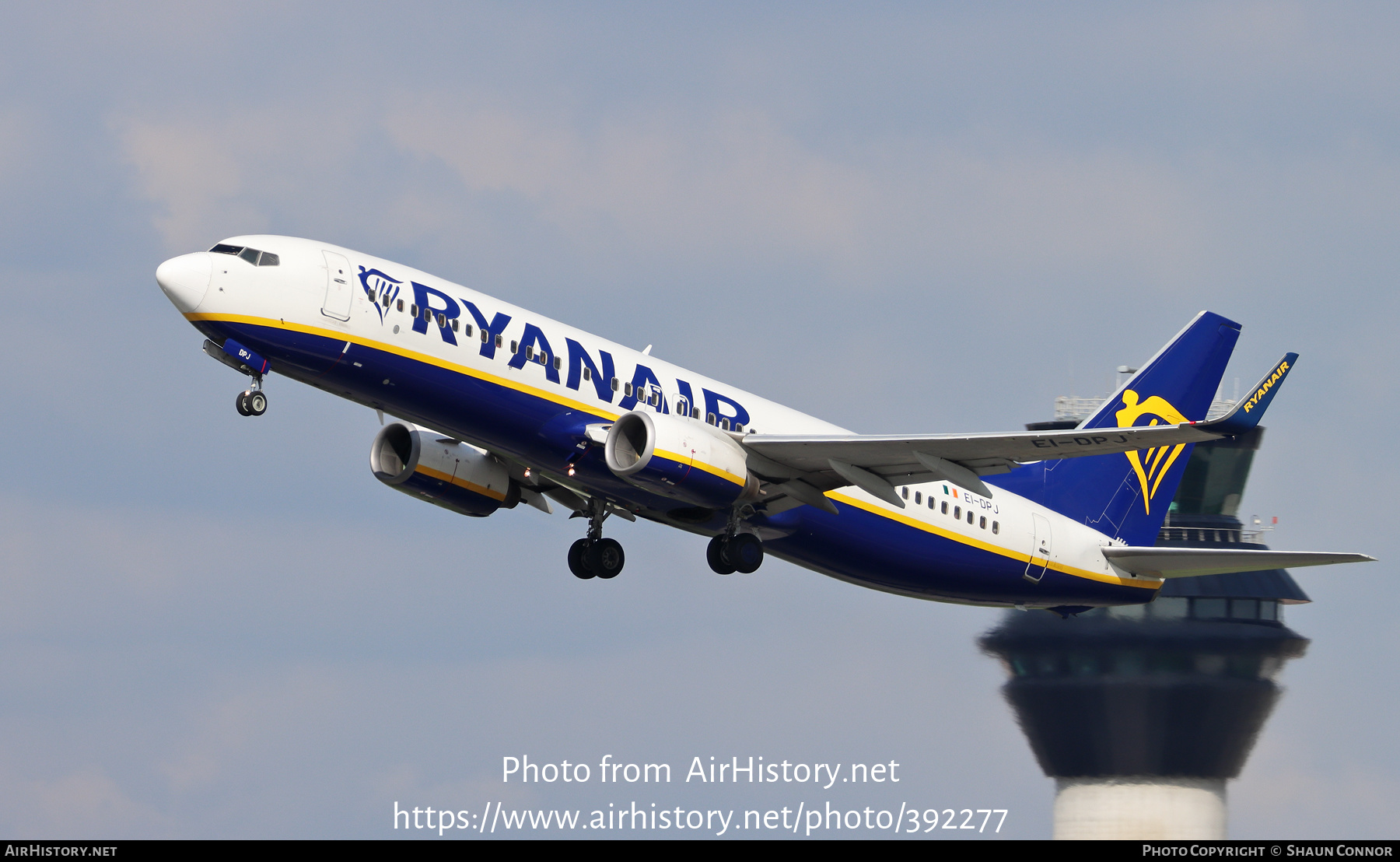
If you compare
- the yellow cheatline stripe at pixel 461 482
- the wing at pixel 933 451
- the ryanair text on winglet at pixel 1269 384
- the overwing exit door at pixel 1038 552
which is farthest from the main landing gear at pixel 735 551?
the ryanair text on winglet at pixel 1269 384

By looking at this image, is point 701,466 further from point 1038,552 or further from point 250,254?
point 1038,552

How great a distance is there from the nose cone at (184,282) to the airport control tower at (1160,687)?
41.0m

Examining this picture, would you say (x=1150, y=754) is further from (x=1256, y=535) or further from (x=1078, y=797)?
(x=1256, y=535)

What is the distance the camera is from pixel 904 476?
36281mm

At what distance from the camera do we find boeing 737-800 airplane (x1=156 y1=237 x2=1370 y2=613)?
31.9m

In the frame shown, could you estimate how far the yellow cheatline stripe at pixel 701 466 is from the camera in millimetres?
33344

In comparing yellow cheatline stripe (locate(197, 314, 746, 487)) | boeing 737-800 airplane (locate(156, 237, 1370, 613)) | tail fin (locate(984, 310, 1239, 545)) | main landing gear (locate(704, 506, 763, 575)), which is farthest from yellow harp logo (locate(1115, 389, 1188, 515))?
yellow cheatline stripe (locate(197, 314, 746, 487))

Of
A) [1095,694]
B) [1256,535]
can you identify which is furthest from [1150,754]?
[1256,535]

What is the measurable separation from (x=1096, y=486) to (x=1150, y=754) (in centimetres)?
3068

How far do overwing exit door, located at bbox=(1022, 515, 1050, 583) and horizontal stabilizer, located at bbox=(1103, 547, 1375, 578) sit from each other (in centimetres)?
186

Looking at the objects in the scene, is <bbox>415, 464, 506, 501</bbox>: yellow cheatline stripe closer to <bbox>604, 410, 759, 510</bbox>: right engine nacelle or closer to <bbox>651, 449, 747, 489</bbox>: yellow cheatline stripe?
<bbox>604, 410, 759, 510</bbox>: right engine nacelle

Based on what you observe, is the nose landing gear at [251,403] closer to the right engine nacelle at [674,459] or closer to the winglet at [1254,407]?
the right engine nacelle at [674,459]

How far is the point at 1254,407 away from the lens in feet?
107
